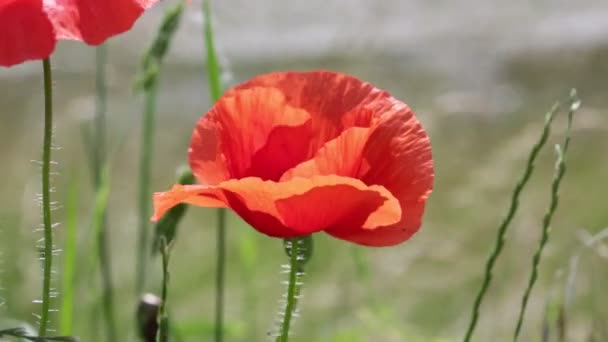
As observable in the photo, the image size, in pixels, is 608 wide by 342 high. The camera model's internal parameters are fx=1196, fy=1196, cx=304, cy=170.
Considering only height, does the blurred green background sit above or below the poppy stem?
above

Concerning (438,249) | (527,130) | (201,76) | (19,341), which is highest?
(201,76)

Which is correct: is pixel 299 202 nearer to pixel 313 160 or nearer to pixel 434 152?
pixel 313 160

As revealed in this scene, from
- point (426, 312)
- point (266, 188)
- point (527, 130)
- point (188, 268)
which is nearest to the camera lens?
point (266, 188)

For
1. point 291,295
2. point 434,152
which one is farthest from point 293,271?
point 434,152

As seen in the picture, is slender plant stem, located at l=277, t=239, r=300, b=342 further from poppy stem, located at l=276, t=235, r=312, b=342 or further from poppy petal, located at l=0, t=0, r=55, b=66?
poppy petal, located at l=0, t=0, r=55, b=66

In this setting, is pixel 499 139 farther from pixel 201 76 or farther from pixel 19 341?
pixel 19 341

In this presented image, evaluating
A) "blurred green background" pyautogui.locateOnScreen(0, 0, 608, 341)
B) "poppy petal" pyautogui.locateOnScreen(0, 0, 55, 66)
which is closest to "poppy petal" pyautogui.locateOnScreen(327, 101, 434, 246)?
"poppy petal" pyautogui.locateOnScreen(0, 0, 55, 66)

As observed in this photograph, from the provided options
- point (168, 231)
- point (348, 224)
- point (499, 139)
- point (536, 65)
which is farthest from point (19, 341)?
point (536, 65)
